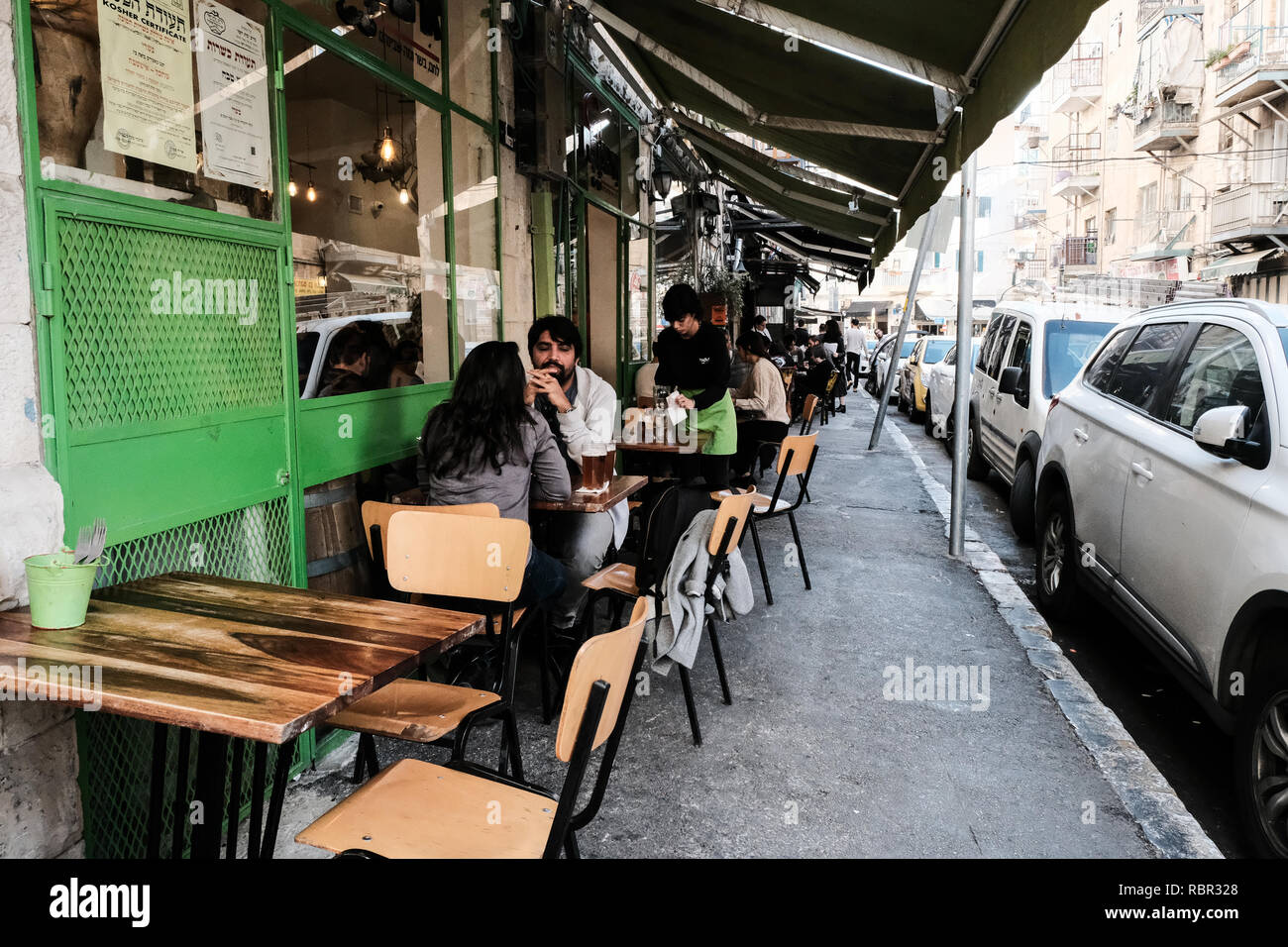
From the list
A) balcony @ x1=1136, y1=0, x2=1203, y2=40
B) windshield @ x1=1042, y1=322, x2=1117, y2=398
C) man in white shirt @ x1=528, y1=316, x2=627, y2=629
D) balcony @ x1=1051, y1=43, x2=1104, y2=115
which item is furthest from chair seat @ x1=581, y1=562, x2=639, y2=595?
balcony @ x1=1051, y1=43, x2=1104, y2=115

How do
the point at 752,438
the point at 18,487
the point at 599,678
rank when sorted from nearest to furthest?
the point at 599,678
the point at 18,487
the point at 752,438

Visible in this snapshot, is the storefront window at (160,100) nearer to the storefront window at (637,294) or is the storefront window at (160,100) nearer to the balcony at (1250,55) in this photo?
the storefront window at (637,294)

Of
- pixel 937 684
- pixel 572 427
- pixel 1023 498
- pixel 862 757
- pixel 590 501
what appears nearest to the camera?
pixel 862 757

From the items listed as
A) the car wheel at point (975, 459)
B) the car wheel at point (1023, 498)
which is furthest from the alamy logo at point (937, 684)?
the car wheel at point (975, 459)

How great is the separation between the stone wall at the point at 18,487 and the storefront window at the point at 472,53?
3.14m

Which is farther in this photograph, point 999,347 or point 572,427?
point 999,347

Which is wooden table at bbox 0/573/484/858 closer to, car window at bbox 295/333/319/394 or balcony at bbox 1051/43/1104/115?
car window at bbox 295/333/319/394

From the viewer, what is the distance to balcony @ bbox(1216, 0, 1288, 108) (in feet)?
72.3

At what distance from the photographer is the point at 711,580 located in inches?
155

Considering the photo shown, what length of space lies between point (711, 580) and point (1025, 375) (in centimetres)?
524

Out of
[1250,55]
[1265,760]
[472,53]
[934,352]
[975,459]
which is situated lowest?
[1265,760]

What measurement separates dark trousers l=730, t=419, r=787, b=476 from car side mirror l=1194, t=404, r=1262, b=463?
5.08 metres

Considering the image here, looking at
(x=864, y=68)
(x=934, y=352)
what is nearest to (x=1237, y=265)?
A: (x=934, y=352)

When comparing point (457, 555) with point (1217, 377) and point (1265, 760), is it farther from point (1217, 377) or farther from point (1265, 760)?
point (1217, 377)
